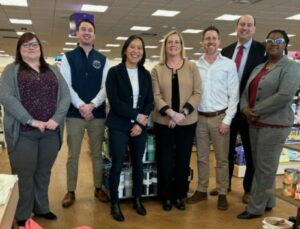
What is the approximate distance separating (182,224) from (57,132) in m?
1.31

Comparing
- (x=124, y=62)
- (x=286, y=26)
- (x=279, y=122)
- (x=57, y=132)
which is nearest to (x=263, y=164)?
(x=279, y=122)

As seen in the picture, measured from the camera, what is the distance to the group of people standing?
9.53 ft

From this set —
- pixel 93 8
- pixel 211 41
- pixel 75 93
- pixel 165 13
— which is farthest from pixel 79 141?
pixel 165 13

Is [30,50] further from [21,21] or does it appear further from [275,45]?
[21,21]

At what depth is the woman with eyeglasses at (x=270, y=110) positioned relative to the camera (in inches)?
119

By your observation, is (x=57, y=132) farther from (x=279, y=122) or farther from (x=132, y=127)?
(x=279, y=122)

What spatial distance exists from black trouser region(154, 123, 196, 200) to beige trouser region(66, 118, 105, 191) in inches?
21.7

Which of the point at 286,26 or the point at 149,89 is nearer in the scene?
the point at 149,89

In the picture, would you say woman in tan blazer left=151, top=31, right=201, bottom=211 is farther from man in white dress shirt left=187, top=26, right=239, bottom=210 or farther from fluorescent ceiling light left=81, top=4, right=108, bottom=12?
fluorescent ceiling light left=81, top=4, right=108, bottom=12

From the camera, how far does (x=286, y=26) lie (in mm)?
11055

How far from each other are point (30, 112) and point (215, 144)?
172 centimetres

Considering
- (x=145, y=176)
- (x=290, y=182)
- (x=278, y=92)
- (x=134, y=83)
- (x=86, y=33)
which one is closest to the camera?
(x=290, y=182)

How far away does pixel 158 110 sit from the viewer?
3.38 metres

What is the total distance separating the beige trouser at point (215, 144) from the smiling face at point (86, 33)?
49.8 inches
